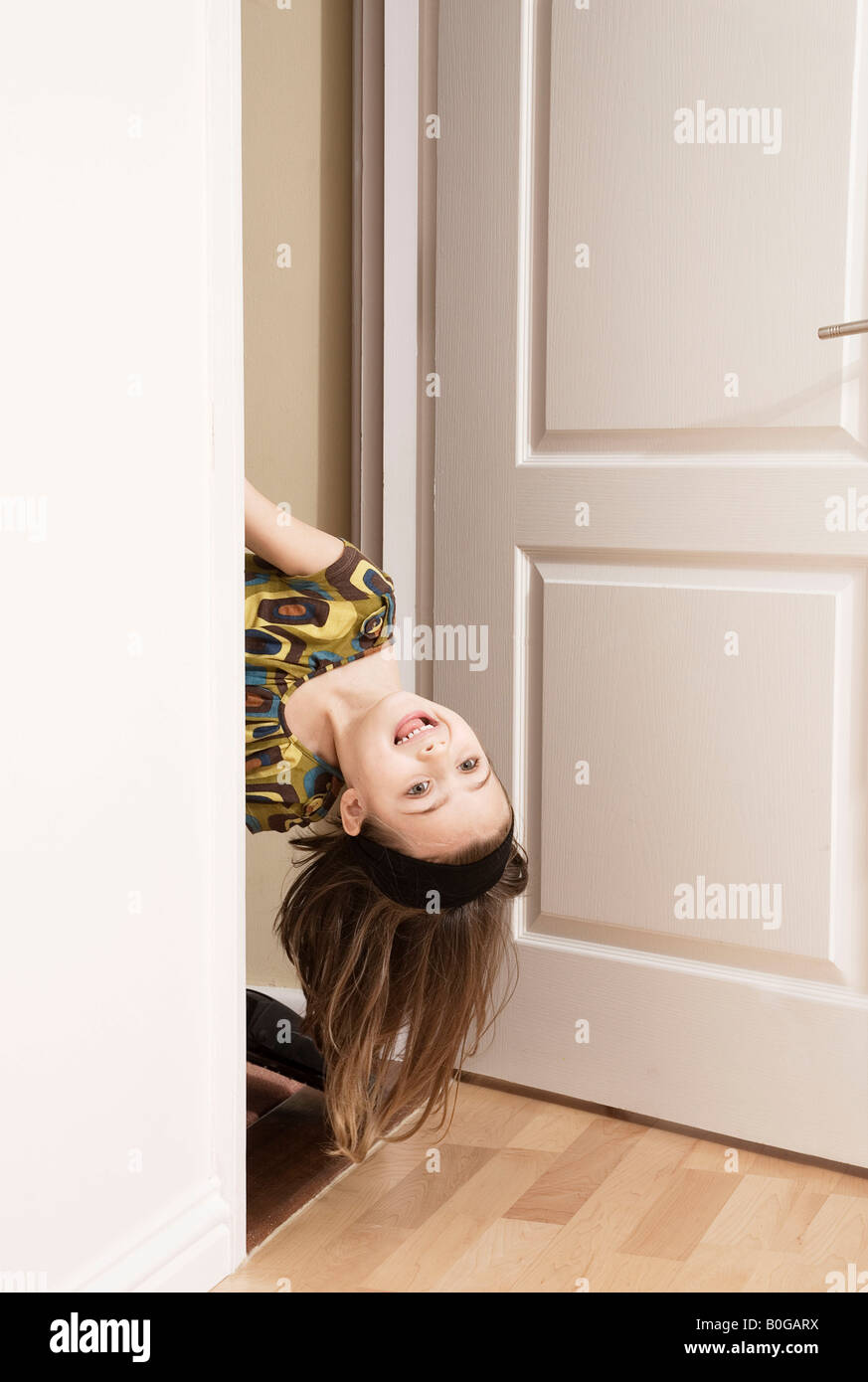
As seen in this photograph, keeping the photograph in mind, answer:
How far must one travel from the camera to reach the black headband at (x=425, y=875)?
5.24 feet

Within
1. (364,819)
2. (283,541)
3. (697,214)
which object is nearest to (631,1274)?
(364,819)

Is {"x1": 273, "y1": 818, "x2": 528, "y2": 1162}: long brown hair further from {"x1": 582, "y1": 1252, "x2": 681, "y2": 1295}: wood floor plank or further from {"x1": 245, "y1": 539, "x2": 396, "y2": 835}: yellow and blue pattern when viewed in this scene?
{"x1": 582, "y1": 1252, "x2": 681, "y2": 1295}: wood floor plank

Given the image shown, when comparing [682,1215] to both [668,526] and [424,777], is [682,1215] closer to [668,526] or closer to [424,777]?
[424,777]

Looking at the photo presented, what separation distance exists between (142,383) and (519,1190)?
1.16 metres

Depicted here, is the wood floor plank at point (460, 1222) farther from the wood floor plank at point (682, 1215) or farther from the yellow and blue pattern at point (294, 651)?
the yellow and blue pattern at point (294, 651)

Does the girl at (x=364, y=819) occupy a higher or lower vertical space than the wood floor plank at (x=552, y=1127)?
higher

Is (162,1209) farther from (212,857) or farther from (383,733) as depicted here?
(383,733)

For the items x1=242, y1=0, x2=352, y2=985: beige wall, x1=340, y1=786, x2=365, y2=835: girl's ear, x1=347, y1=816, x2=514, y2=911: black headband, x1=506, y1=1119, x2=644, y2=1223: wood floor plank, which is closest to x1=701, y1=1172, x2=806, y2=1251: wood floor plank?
x1=506, y1=1119, x2=644, y2=1223: wood floor plank

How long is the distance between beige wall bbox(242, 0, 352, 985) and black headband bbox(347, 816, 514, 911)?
0.62m

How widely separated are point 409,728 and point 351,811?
14 centimetres

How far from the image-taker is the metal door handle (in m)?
1.65

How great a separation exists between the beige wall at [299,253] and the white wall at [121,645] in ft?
2.36

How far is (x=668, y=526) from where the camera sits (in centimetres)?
184

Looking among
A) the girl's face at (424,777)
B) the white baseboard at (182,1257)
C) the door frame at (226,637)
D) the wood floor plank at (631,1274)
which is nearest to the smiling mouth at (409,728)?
the girl's face at (424,777)
